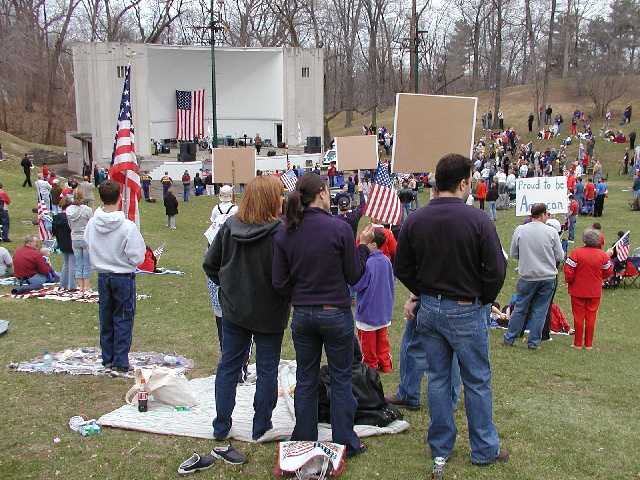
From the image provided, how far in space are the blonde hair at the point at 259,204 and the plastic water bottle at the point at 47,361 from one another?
10.0ft

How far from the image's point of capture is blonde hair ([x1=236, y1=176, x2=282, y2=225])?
411cm

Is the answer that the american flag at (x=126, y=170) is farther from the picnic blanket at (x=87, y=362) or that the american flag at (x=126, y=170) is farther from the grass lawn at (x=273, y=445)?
the picnic blanket at (x=87, y=362)

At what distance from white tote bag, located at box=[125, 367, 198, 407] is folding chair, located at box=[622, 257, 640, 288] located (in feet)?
34.4

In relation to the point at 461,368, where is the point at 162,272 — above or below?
below

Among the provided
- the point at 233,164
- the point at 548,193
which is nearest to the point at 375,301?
the point at 233,164

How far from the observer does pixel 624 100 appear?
4966 cm

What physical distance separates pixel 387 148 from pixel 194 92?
40.4 feet

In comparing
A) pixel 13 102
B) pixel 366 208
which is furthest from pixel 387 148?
pixel 366 208

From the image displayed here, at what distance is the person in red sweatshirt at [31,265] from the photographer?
409 inches

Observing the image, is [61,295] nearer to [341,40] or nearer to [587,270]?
[587,270]

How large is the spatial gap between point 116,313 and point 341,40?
184 feet

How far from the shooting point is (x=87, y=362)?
6203 millimetres

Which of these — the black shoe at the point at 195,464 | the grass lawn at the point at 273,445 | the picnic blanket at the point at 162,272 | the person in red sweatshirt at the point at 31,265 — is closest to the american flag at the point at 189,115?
the picnic blanket at the point at 162,272

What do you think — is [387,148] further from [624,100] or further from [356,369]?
[356,369]
